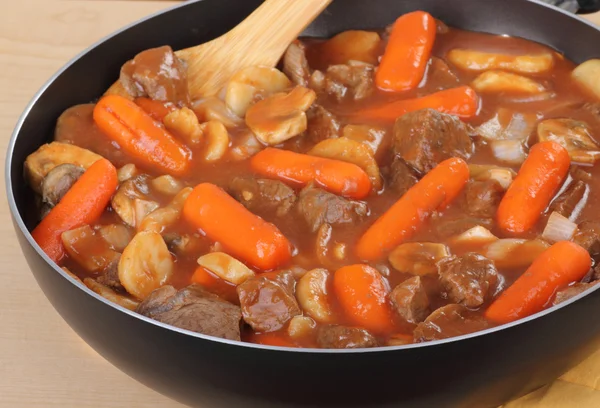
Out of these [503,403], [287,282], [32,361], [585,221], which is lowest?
[32,361]

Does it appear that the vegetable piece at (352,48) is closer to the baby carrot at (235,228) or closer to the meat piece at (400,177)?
the meat piece at (400,177)

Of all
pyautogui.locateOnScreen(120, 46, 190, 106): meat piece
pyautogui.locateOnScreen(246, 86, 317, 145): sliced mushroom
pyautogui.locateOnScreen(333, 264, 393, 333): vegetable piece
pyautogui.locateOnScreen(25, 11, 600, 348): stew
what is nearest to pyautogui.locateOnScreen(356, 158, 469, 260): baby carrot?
pyautogui.locateOnScreen(25, 11, 600, 348): stew

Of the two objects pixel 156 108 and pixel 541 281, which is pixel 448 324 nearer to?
pixel 541 281

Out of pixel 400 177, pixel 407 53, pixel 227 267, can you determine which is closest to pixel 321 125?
pixel 400 177

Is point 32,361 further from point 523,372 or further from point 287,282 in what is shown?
point 523,372

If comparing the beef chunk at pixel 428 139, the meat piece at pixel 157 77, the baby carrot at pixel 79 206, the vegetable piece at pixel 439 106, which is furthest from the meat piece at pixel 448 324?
the meat piece at pixel 157 77

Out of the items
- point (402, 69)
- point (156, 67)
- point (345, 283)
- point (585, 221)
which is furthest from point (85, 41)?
point (585, 221)

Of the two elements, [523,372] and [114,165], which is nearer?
[523,372]

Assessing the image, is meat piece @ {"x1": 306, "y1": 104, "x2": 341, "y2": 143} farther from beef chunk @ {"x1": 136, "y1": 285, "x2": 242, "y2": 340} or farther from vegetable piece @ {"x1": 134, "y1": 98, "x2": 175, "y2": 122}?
beef chunk @ {"x1": 136, "y1": 285, "x2": 242, "y2": 340}
